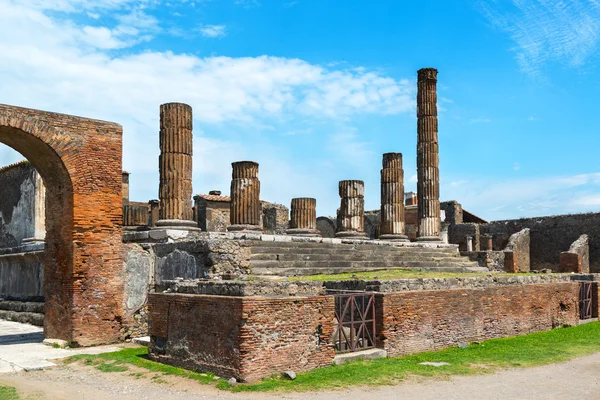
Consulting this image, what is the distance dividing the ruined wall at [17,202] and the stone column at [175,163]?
509cm

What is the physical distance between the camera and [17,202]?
17.6 meters

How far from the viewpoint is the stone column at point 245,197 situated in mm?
14484

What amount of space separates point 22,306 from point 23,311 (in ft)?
0.42

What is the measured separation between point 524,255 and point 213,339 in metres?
22.3

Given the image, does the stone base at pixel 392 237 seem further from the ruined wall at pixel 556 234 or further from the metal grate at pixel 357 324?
the metal grate at pixel 357 324

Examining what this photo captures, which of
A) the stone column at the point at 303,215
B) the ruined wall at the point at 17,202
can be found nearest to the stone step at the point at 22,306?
the ruined wall at the point at 17,202

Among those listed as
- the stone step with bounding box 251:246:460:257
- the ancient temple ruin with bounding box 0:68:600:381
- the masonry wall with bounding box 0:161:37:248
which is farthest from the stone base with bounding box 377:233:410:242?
the masonry wall with bounding box 0:161:37:248

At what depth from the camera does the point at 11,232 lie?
1769cm

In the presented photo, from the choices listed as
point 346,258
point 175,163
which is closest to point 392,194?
point 346,258

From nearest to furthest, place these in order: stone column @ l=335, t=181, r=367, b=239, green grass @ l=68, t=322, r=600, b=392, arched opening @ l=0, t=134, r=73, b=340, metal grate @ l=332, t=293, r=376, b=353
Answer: green grass @ l=68, t=322, r=600, b=392 → metal grate @ l=332, t=293, r=376, b=353 → arched opening @ l=0, t=134, r=73, b=340 → stone column @ l=335, t=181, r=367, b=239

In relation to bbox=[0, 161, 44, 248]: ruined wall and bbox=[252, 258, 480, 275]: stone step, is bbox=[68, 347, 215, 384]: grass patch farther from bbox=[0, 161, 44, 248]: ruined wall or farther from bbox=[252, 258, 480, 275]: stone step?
bbox=[0, 161, 44, 248]: ruined wall

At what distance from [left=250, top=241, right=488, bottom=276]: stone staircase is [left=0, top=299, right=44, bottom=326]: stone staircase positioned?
570 cm

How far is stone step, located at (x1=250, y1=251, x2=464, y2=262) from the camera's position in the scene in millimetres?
12234

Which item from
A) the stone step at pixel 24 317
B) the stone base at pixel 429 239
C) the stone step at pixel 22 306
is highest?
the stone base at pixel 429 239
